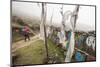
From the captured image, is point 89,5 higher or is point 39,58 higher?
point 89,5

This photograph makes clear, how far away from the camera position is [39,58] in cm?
223

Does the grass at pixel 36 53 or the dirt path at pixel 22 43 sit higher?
the dirt path at pixel 22 43

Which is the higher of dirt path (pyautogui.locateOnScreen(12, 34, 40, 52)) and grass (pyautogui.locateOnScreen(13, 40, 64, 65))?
dirt path (pyautogui.locateOnScreen(12, 34, 40, 52))

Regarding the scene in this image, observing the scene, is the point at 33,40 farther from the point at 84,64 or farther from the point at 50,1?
the point at 84,64

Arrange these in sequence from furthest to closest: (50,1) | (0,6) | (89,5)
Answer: (89,5) < (50,1) < (0,6)

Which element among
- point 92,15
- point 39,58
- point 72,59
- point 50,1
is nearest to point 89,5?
point 92,15

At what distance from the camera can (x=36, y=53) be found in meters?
2.22

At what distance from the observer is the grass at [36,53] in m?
2.16

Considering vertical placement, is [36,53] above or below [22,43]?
below

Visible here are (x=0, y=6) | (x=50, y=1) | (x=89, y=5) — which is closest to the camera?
(x=0, y=6)

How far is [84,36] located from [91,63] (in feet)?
1.13

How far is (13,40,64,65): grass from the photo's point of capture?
2156 mm

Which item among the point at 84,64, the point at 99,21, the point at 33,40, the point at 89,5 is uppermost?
the point at 89,5

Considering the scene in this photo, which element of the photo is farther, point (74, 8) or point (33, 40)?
point (74, 8)
